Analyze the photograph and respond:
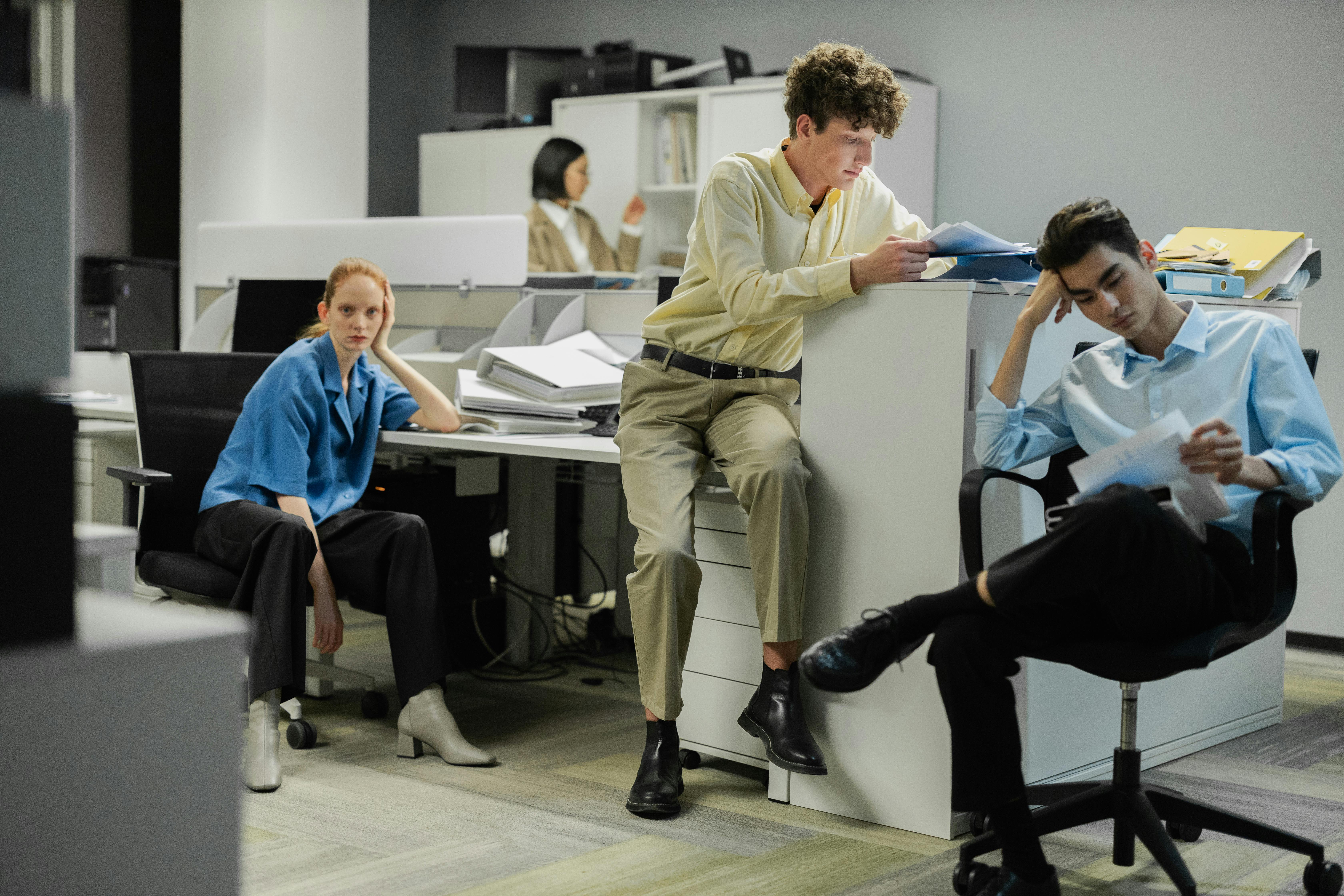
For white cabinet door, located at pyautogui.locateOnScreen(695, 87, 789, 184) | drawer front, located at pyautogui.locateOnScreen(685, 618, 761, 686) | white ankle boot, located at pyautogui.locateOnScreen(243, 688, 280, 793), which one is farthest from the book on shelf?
white ankle boot, located at pyautogui.locateOnScreen(243, 688, 280, 793)

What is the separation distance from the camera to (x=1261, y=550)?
1.72 m

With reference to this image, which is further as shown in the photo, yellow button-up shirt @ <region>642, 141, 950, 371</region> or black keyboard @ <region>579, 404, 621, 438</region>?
black keyboard @ <region>579, 404, 621, 438</region>

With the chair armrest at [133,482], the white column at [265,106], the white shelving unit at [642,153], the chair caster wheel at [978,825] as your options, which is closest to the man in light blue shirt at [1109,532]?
the chair caster wheel at [978,825]

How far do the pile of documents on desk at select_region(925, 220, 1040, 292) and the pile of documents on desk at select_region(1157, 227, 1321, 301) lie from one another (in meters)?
0.48

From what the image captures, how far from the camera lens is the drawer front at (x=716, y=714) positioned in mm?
2398

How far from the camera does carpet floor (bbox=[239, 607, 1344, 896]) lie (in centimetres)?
193

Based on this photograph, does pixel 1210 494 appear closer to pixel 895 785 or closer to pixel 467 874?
pixel 895 785

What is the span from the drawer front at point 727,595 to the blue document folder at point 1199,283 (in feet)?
3.27

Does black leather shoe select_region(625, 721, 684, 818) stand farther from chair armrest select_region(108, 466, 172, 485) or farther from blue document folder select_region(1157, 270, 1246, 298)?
blue document folder select_region(1157, 270, 1246, 298)

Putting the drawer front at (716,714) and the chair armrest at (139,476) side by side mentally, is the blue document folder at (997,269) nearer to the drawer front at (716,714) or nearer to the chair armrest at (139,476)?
the drawer front at (716,714)

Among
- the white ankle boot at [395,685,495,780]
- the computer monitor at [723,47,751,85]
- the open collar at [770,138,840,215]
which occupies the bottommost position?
the white ankle boot at [395,685,495,780]

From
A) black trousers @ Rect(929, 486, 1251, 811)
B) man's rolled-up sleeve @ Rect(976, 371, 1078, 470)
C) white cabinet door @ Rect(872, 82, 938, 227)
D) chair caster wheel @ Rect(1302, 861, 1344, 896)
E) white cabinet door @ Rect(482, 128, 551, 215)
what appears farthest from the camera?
white cabinet door @ Rect(482, 128, 551, 215)

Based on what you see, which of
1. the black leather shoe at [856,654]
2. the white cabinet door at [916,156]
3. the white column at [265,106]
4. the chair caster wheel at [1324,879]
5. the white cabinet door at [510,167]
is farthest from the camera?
the white cabinet door at [510,167]

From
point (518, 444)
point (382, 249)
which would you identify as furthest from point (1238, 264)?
point (382, 249)
